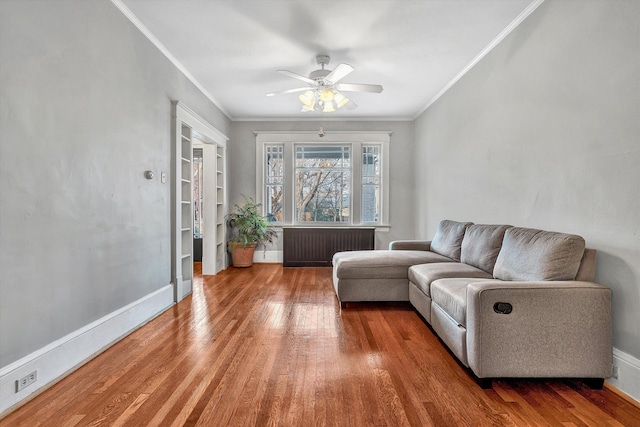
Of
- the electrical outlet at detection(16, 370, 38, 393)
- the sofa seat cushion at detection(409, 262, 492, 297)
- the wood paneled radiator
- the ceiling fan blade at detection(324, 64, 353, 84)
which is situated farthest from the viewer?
the wood paneled radiator

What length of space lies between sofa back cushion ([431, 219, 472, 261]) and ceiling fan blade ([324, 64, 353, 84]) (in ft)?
6.83

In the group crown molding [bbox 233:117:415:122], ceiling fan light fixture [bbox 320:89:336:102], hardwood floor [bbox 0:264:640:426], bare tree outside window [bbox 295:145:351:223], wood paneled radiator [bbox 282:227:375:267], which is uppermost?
crown molding [bbox 233:117:415:122]

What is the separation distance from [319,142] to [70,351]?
5001 millimetres

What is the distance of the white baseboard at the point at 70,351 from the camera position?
1.83m

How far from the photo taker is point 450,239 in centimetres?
397

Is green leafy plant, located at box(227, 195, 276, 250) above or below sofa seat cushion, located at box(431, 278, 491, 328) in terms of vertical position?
above

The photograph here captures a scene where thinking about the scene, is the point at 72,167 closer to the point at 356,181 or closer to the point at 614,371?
the point at 614,371

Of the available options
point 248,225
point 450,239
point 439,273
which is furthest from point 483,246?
point 248,225

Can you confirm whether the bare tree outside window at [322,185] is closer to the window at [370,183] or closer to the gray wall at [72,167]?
the window at [370,183]

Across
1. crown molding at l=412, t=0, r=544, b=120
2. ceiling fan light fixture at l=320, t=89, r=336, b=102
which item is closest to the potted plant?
ceiling fan light fixture at l=320, t=89, r=336, b=102

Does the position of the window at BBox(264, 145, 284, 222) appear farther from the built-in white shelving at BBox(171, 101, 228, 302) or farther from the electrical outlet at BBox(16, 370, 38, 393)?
the electrical outlet at BBox(16, 370, 38, 393)

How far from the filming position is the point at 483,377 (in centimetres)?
202

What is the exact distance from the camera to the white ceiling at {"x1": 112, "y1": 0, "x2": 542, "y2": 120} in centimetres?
285

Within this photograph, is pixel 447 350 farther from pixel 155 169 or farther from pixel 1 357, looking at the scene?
pixel 155 169
